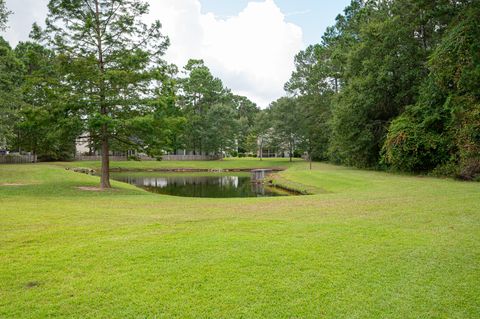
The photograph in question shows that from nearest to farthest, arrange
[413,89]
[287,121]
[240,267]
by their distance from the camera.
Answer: [240,267] < [413,89] < [287,121]

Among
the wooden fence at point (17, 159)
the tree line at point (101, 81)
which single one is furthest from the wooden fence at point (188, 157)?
the tree line at point (101, 81)

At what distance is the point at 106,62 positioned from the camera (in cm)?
1916

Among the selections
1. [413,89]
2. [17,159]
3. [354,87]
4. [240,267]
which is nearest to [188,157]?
[17,159]

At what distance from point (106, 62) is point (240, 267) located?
17186 mm

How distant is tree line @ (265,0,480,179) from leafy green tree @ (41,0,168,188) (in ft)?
55.5

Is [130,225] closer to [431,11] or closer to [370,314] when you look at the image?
[370,314]

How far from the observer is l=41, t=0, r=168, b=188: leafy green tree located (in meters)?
18.1

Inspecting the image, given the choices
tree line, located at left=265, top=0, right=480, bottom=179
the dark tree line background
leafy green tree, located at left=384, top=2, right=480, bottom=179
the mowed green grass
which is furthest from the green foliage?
the mowed green grass

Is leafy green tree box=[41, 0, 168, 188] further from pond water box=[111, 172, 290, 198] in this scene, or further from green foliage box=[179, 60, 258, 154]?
green foliage box=[179, 60, 258, 154]

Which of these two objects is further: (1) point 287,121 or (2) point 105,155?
(1) point 287,121

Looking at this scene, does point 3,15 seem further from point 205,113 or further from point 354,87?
point 205,113

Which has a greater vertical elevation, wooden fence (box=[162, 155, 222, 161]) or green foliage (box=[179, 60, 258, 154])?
green foliage (box=[179, 60, 258, 154])

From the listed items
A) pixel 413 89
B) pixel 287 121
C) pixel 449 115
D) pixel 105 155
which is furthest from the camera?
pixel 287 121

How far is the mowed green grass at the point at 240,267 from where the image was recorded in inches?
163
